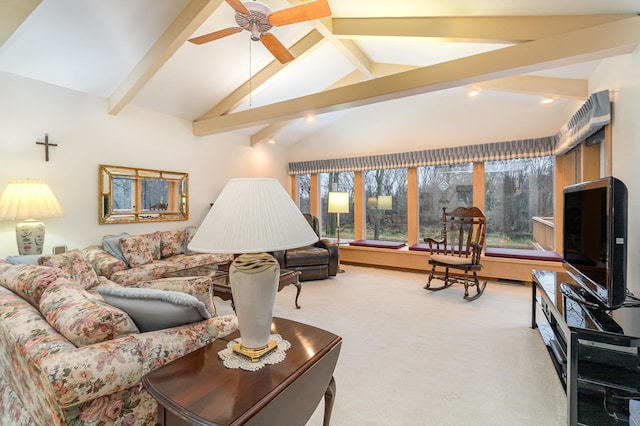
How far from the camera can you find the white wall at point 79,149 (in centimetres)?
311

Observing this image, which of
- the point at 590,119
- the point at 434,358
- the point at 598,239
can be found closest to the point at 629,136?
the point at 590,119

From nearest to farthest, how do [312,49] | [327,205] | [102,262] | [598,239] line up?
[598,239], [102,262], [312,49], [327,205]

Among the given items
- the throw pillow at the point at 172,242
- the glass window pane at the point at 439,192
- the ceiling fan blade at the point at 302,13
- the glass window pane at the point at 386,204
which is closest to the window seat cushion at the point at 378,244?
the glass window pane at the point at 386,204

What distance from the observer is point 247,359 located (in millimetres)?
1133

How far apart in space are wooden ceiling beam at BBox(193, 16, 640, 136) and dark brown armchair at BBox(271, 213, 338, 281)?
2.02 m

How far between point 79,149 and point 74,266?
1630mm

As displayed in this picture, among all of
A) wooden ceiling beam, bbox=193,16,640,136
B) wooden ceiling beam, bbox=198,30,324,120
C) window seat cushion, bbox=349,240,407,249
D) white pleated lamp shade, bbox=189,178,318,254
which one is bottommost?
window seat cushion, bbox=349,240,407,249

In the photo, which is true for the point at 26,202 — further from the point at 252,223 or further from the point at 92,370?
the point at 252,223

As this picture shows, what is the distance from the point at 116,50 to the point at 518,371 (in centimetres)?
479

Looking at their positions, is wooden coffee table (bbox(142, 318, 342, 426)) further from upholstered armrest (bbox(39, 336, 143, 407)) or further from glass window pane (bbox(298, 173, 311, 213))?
glass window pane (bbox(298, 173, 311, 213))

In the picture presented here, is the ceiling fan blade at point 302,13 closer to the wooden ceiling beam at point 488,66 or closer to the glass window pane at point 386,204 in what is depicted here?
the wooden ceiling beam at point 488,66

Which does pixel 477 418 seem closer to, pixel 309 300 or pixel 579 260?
pixel 579 260

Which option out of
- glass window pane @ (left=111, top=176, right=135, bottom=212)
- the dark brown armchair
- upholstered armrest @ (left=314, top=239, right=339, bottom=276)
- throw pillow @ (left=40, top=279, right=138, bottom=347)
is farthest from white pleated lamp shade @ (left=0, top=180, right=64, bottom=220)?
upholstered armrest @ (left=314, top=239, right=339, bottom=276)

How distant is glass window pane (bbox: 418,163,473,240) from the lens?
5.07 meters
